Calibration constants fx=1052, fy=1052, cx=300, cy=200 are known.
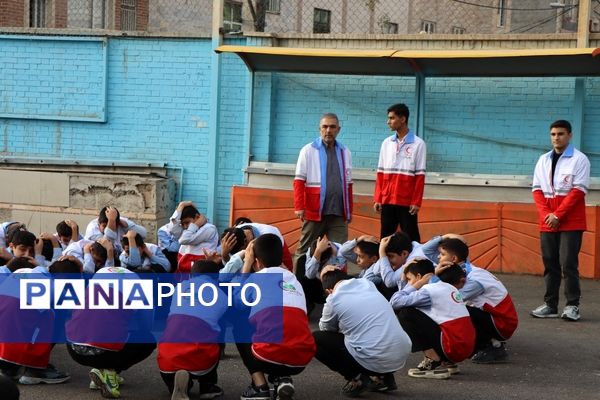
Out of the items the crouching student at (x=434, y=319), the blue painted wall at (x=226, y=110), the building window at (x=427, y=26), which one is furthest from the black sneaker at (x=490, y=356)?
the building window at (x=427, y=26)

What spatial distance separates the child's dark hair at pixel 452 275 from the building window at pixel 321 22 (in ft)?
27.9

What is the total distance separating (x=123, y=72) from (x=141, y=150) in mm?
1088

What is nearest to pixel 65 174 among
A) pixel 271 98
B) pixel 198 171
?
pixel 198 171

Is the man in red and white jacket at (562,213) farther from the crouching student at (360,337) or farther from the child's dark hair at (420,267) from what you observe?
the crouching student at (360,337)

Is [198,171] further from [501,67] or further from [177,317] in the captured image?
[177,317]

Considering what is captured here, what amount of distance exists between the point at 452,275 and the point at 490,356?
Answer: 0.89 metres

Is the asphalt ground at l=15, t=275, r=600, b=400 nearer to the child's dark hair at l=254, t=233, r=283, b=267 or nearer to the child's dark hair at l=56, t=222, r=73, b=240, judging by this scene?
the child's dark hair at l=254, t=233, r=283, b=267

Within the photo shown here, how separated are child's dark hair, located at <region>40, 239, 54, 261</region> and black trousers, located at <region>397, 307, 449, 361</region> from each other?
334 centimetres

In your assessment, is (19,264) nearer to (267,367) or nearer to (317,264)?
(267,367)

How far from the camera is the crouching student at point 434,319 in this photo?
753 cm

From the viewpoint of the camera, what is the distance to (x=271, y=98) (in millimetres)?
13852

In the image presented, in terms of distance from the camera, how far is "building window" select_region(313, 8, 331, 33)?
15.8 metres

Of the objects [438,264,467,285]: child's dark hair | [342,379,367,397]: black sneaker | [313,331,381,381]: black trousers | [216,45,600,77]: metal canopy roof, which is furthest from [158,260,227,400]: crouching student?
[216,45,600,77]: metal canopy roof

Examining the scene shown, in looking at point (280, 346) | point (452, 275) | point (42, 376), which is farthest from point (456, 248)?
point (42, 376)
